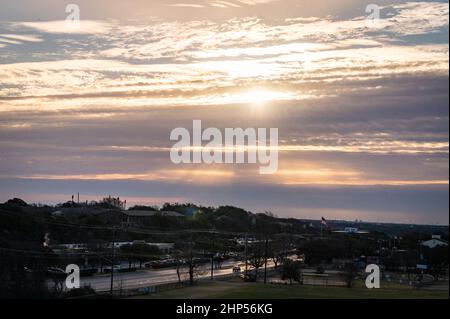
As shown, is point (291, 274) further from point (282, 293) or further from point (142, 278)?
point (142, 278)

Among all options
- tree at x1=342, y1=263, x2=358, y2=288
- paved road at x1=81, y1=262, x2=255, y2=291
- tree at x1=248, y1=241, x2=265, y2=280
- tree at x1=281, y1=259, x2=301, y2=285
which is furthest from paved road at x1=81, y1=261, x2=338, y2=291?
tree at x1=281, y1=259, x2=301, y2=285

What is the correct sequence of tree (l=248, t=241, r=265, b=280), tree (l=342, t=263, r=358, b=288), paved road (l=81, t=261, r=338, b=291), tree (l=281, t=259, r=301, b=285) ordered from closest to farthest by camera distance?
paved road (l=81, t=261, r=338, b=291) < tree (l=342, t=263, r=358, b=288) < tree (l=281, t=259, r=301, b=285) < tree (l=248, t=241, r=265, b=280)

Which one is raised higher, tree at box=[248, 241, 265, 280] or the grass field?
tree at box=[248, 241, 265, 280]

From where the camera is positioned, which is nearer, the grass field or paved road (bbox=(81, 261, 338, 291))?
the grass field

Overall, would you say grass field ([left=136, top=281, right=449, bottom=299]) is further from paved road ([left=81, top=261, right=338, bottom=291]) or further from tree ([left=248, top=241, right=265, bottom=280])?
tree ([left=248, top=241, right=265, bottom=280])

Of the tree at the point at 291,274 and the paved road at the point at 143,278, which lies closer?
the paved road at the point at 143,278

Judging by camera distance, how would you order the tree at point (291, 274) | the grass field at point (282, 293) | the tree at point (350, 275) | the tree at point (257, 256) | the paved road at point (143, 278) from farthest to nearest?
the tree at point (257, 256) < the tree at point (291, 274) < the tree at point (350, 275) < the paved road at point (143, 278) < the grass field at point (282, 293)

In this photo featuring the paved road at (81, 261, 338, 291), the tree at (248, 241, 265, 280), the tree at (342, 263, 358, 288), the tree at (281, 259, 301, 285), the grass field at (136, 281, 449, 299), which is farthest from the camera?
the tree at (248, 241, 265, 280)

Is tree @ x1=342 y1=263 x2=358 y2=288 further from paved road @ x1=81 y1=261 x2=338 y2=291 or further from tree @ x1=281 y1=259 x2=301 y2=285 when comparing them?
paved road @ x1=81 y1=261 x2=338 y2=291

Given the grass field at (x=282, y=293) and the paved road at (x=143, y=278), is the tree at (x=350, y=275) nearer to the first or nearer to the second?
the grass field at (x=282, y=293)

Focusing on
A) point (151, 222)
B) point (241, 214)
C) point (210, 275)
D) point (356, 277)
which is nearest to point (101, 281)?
point (210, 275)

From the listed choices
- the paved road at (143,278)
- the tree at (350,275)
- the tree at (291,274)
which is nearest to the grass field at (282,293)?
the tree at (350,275)
